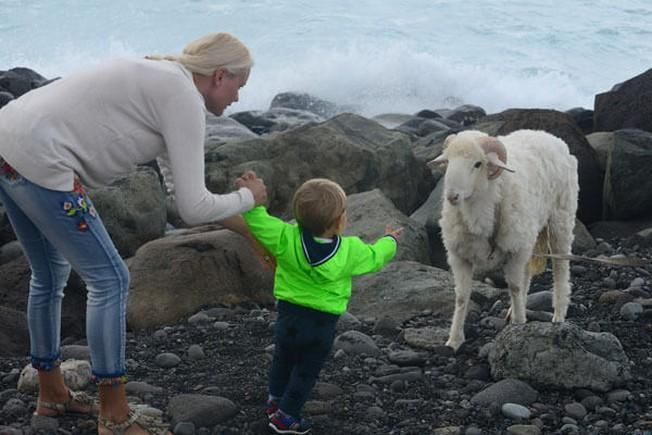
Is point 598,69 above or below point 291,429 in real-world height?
below

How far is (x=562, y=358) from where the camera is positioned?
6242 millimetres

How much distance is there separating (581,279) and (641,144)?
13.1ft

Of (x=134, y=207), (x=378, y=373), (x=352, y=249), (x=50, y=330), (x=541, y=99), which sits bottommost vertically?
(x=541, y=99)

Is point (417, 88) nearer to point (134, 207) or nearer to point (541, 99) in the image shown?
point (541, 99)

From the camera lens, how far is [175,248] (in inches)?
352

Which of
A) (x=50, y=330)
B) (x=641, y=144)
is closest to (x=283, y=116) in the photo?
(x=641, y=144)

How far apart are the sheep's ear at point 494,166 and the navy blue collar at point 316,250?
7.74 feet

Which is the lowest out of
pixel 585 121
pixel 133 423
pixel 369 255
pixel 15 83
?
pixel 15 83

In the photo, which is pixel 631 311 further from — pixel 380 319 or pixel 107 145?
pixel 107 145

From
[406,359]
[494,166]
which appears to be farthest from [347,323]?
[494,166]

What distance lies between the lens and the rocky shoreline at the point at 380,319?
582 centimetres

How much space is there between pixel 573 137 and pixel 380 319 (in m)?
5.89

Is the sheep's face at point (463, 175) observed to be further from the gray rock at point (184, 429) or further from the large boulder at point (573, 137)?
the large boulder at point (573, 137)

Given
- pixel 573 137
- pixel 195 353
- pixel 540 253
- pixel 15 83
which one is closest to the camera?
pixel 195 353
